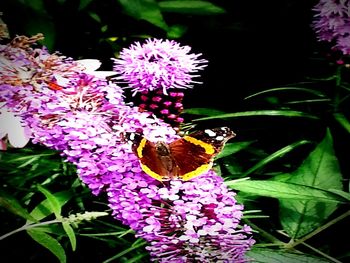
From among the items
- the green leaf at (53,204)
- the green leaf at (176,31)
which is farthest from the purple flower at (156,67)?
the green leaf at (53,204)

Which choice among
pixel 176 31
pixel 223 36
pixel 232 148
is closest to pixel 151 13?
pixel 176 31

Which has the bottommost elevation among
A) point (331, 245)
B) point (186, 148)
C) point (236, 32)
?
point (331, 245)

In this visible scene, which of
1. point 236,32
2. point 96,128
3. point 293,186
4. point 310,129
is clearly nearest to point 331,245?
point 293,186

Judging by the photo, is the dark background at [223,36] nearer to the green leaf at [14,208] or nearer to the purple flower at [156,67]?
the purple flower at [156,67]

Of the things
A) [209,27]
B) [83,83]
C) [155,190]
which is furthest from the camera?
[209,27]

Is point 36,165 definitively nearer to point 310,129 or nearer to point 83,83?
point 83,83

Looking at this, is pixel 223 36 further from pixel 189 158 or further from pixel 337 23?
pixel 189 158

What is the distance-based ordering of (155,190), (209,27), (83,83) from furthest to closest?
(209,27), (83,83), (155,190)
